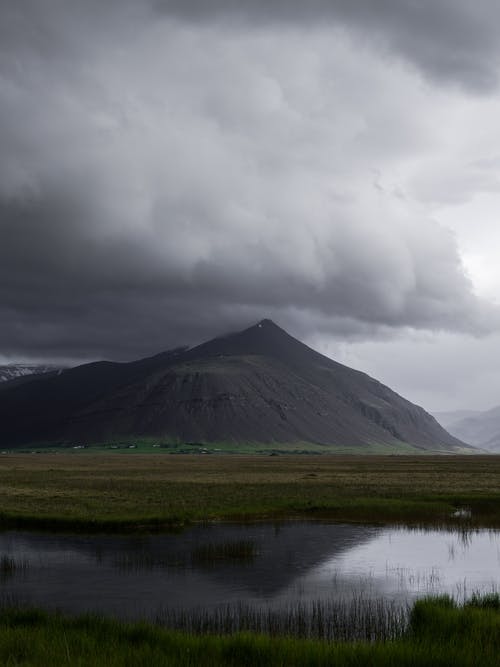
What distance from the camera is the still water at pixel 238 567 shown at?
28.9 meters

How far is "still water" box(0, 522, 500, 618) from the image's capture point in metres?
28.9

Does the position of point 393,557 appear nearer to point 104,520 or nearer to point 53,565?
point 53,565

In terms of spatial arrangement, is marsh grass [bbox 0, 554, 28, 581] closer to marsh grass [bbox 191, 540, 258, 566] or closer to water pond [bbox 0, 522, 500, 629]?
water pond [bbox 0, 522, 500, 629]

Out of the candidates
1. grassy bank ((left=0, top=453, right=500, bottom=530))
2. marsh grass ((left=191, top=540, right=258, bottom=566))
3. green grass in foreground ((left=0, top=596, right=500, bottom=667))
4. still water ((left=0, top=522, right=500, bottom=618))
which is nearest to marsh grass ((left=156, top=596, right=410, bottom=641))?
still water ((left=0, top=522, right=500, bottom=618))

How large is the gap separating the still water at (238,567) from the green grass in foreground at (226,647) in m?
4.76

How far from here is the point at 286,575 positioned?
33.6 metres

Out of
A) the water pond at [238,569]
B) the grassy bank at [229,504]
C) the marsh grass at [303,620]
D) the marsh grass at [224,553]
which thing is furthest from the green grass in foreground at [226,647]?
the grassy bank at [229,504]

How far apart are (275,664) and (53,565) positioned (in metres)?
21.2

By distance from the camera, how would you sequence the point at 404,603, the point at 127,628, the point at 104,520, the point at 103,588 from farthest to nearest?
the point at 104,520, the point at 103,588, the point at 404,603, the point at 127,628

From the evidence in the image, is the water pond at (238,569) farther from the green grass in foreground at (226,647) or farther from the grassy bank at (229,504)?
the grassy bank at (229,504)

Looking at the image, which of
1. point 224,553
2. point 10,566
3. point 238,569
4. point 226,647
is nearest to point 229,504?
point 224,553

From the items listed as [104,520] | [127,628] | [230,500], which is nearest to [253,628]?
[127,628]

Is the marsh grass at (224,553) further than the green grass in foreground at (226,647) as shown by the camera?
Yes

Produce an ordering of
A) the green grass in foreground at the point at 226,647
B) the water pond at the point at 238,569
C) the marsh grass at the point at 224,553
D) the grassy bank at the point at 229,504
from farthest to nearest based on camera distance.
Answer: the grassy bank at the point at 229,504 → the marsh grass at the point at 224,553 → the water pond at the point at 238,569 → the green grass in foreground at the point at 226,647
